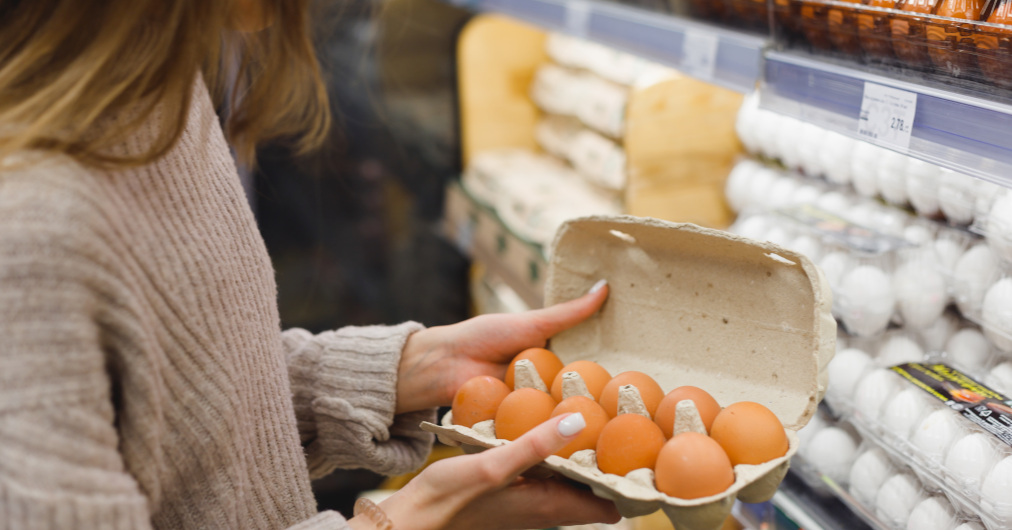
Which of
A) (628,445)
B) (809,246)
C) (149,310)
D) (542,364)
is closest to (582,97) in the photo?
(809,246)

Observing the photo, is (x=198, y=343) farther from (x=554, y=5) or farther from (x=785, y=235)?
(x=554, y=5)

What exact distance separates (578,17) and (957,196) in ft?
2.93

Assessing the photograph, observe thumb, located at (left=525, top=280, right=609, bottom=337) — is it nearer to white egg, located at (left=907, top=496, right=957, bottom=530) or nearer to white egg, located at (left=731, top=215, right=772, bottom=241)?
white egg, located at (left=731, top=215, right=772, bottom=241)

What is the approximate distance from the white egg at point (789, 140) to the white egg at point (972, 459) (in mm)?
711

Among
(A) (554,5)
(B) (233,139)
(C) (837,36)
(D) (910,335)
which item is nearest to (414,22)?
(A) (554,5)

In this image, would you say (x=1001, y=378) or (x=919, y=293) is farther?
(x=919, y=293)

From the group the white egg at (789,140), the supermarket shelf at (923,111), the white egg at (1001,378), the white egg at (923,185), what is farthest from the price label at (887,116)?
the white egg at (789,140)

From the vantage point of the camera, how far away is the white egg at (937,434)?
93 centimetres

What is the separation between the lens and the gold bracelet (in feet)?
2.79

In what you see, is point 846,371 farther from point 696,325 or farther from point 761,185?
point 761,185

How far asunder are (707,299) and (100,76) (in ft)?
2.59

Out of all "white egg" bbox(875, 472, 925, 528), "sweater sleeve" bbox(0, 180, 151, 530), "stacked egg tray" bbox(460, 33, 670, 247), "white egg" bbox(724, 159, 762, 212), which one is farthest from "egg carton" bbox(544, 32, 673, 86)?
"sweater sleeve" bbox(0, 180, 151, 530)

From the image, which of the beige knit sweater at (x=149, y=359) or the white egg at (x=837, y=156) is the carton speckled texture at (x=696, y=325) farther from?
the white egg at (x=837, y=156)

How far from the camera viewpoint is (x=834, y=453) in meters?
1.16
